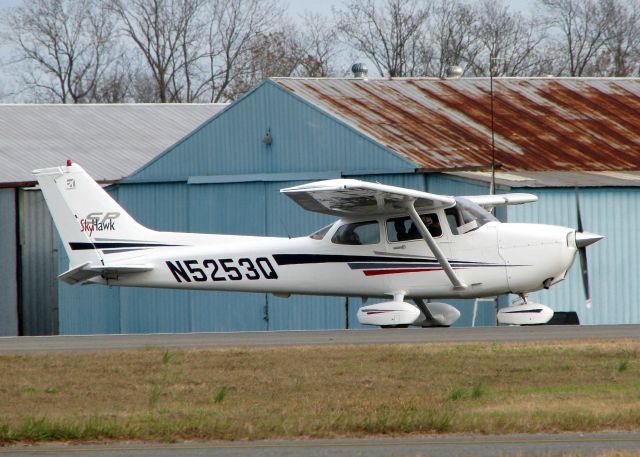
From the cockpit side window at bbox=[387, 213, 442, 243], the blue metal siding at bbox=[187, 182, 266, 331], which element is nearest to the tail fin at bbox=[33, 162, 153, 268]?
the cockpit side window at bbox=[387, 213, 442, 243]

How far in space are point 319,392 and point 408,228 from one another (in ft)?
28.0

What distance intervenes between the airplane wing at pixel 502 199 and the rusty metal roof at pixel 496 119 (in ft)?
9.16

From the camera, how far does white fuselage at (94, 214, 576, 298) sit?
22.1 meters

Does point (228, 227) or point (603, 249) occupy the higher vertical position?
point (228, 227)

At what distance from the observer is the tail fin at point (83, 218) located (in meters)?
24.5

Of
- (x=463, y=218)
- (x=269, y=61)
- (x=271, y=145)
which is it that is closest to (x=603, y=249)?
(x=463, y=218)

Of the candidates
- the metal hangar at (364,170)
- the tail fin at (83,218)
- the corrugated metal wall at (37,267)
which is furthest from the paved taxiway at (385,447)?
the corrugated metal wall at (37,267)

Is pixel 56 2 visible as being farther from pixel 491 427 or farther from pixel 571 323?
pixel 491 427

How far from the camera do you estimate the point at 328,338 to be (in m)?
20.3

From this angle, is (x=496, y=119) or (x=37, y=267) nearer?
(x=496, y=119)

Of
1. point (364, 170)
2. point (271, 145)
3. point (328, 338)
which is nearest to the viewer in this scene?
point (328, 338)

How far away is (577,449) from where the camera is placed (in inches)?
435

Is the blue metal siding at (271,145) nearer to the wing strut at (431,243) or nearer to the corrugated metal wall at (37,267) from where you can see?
the corrugated metal wall at (37,267)

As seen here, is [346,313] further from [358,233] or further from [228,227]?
[358,233]
